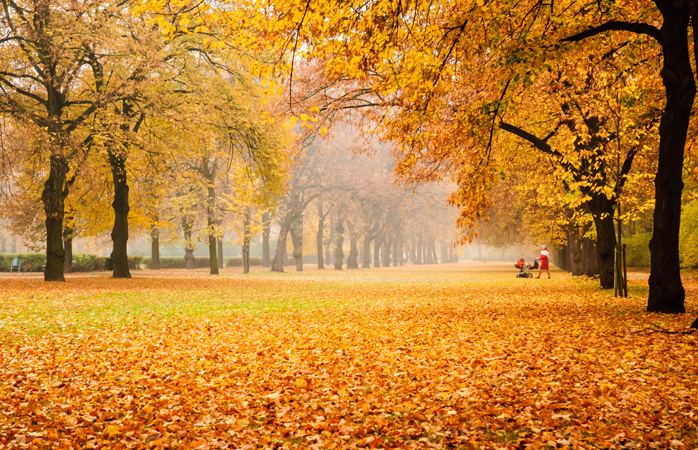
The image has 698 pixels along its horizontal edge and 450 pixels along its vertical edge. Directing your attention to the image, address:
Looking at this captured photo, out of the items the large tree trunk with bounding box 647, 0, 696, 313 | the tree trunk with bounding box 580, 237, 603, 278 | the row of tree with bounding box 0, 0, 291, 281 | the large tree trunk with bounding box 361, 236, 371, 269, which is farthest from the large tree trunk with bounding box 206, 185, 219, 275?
the large tree trunk with bounding box 647, 0, 696, 313

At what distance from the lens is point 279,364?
6.80 m

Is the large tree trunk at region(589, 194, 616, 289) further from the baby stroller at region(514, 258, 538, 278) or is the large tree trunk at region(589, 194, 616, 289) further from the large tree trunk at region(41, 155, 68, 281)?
the large tree trunk at region(41, 155, 68, 281)

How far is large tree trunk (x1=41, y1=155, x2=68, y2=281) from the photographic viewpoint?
19234 millimetres

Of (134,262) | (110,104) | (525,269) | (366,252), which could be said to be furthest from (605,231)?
(366,252)

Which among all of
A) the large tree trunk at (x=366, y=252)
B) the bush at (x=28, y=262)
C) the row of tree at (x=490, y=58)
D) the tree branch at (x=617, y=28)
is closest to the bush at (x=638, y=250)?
the row of tree at (x=490, y=58)

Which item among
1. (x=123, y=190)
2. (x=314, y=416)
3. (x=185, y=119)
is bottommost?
(x=314, y=416)

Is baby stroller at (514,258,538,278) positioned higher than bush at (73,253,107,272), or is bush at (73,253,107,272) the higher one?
bush at (73,253,107,272)

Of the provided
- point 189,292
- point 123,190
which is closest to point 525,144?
point 189,292

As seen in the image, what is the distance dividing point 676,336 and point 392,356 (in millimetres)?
4421

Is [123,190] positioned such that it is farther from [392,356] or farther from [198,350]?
[392,356]

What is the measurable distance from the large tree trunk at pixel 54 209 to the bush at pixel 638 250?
98.9ft

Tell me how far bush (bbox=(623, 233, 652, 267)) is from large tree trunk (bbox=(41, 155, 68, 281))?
30159mm

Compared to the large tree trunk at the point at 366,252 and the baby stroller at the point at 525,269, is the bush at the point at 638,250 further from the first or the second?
the large tree trunk at the point at 366,252

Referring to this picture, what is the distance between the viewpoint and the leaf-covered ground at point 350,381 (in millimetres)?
4246
